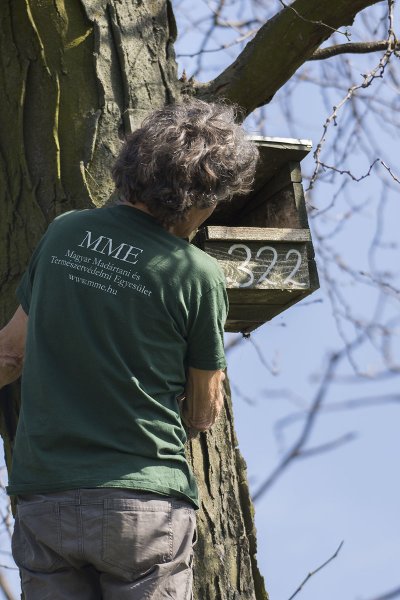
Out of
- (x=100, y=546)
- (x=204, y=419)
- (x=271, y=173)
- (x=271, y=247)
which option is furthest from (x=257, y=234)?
(x=100, y=546)

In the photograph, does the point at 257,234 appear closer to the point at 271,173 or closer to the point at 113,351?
the point at 271,173

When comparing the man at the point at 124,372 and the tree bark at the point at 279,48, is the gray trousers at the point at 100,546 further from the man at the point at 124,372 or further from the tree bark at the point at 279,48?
the tree bark at the point at 279,48

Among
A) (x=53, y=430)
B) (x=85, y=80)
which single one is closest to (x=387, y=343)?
(x=85, y=80)

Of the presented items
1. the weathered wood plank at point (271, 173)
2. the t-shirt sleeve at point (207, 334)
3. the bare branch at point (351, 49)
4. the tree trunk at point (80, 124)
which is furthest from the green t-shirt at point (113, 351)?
the bare branch at point (351, 49)

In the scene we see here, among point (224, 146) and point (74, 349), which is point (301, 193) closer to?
point (224, 146)

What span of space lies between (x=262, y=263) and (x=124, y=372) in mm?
976

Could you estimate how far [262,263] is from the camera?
2.86 meters

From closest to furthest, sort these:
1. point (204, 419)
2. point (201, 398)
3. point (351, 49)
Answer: point (201, 398) < point (204, 419) < point (351, 49)

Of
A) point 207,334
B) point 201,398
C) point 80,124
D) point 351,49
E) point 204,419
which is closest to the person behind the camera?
point 207,334

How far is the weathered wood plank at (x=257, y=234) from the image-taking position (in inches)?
109

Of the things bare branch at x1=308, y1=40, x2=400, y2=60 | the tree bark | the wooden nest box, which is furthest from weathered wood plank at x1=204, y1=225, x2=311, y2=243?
bare branch at x1=308, y1=40, x2=400, y2=60

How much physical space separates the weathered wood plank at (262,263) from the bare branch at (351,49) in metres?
0.93

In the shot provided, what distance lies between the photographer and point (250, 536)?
2672 mm

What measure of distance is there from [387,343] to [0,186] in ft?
8.07
